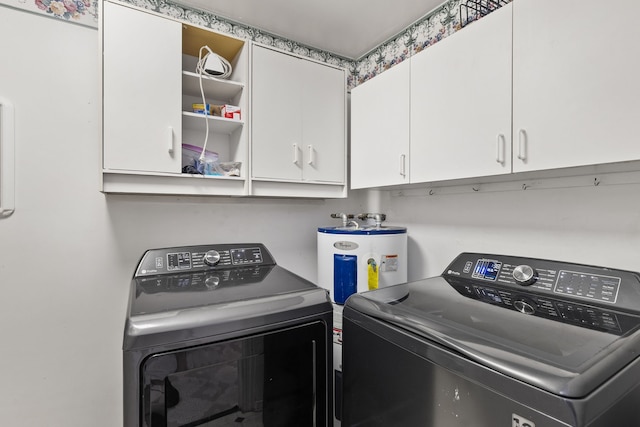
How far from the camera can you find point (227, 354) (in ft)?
3.18

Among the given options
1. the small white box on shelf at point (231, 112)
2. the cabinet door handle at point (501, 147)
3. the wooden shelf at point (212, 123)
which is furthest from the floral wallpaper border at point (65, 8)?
the cabinet door handle at point (501, 147)

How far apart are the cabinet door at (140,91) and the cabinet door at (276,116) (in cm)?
39

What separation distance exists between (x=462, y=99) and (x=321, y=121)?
84cm

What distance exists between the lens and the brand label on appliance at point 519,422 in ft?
1.97

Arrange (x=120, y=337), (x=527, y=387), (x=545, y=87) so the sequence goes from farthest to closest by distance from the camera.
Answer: (x=120, y=337) < (x=545, y=87) < (x=527, y=387)

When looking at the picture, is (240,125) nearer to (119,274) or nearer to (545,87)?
(119,274)

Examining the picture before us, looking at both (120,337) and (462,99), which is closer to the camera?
(462,99)

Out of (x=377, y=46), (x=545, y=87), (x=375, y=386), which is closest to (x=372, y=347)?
(x=375, y=386)

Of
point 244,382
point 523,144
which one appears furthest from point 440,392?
point 523,144

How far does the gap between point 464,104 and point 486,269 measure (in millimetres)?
729

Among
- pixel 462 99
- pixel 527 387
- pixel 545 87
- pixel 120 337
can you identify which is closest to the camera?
pixel 527 387

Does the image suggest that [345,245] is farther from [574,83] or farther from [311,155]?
[574,83]

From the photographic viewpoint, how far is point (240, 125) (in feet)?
5.45

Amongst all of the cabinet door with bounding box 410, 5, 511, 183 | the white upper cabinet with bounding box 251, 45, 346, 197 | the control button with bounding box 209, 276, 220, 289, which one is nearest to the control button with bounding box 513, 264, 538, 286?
the cabinet door with bounding box 410, 5, 511, 183
